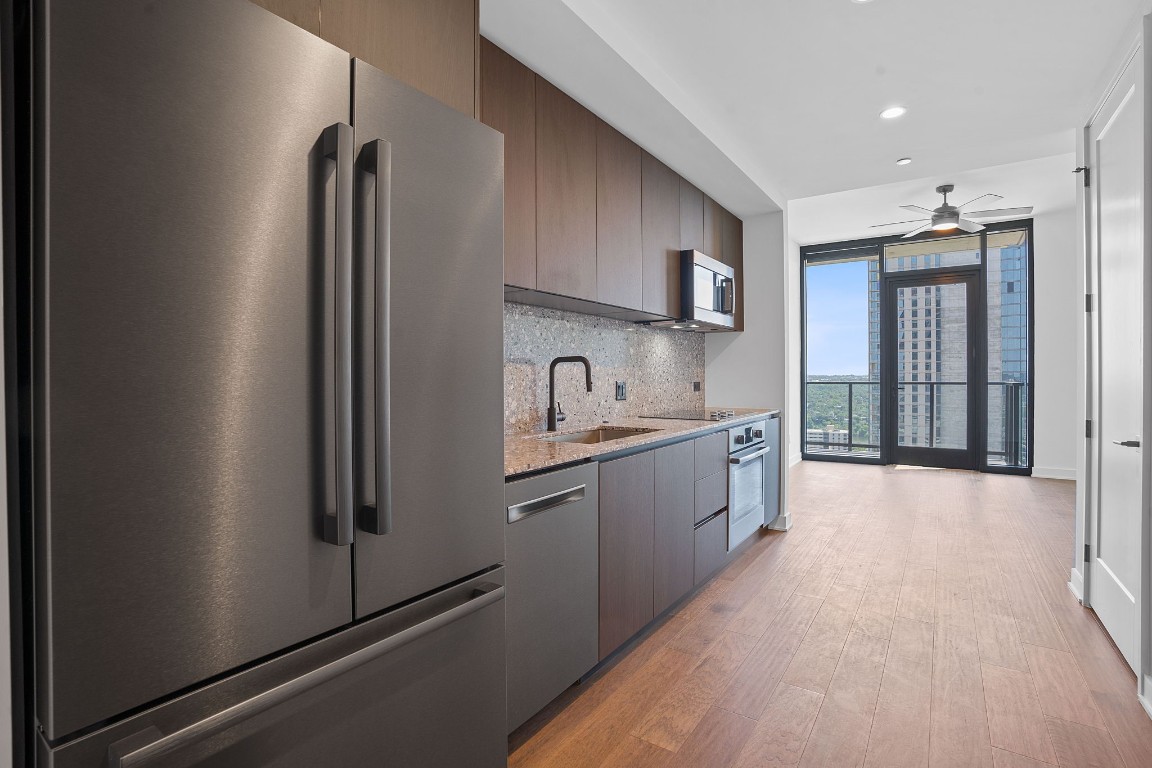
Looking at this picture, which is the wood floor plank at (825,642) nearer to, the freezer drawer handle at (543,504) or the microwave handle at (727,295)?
the freezer drawer handle at (543,504)

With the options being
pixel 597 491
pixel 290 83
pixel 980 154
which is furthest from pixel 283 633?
pixel 980 154

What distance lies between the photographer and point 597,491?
6.85 ft

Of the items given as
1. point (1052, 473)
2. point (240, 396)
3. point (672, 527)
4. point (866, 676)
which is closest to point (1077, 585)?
point (866, 676)

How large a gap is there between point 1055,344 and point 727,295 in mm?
4358

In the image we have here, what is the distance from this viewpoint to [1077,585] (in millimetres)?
2941

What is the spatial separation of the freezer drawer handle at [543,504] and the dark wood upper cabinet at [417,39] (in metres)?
1.06

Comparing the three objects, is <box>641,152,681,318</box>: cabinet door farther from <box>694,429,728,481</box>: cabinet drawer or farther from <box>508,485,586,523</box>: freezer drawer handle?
<box>508,485,586,523</box>: freezer drawer handle

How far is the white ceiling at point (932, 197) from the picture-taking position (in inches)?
185

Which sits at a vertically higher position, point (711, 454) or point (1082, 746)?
point (711, 454)

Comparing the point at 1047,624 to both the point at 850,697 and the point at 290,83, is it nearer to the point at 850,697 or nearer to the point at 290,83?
the point at 850,697

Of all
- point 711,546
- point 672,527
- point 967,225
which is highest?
point 967,225

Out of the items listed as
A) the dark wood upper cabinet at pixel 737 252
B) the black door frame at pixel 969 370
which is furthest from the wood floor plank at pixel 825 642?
the black door frame at pixel 969 370

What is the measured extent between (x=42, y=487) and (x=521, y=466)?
42.4 inches

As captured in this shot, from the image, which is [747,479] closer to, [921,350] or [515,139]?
[515,139]
